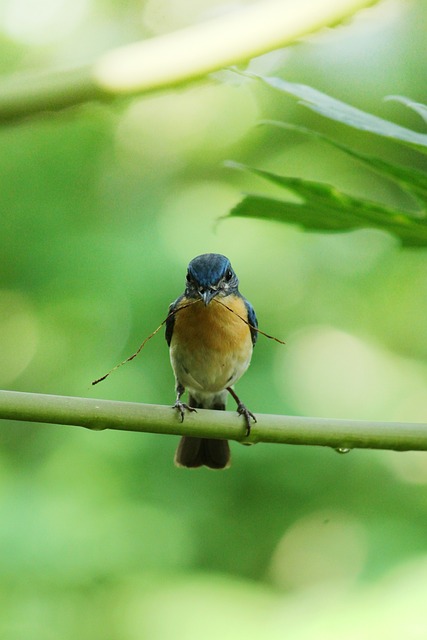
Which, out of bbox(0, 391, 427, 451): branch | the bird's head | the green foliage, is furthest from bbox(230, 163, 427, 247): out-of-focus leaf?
the bird's head

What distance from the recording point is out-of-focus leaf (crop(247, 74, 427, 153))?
1190mm

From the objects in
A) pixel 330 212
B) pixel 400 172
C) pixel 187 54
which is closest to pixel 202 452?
pixel 330 212

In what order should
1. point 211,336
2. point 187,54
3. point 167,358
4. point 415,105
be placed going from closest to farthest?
point 187,54 < point 415,105 < point 211,336 < point 167,358

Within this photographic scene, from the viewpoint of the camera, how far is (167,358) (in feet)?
19.8

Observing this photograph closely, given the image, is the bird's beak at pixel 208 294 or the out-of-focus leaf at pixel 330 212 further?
the bird's beak at pixel 208 294

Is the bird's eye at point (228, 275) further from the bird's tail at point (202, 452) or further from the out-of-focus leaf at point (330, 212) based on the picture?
the out-of-focus leaf at point (330, 212)

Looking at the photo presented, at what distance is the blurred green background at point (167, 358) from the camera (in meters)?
5.59

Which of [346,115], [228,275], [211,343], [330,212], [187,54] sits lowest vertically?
[211,343]

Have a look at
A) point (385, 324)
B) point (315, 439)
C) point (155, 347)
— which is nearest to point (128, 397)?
point (155, 347)

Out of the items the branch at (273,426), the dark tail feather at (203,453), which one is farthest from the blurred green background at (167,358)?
the branch at (273,426)

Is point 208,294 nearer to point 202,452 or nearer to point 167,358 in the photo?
point 202,452

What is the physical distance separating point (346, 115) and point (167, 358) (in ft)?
15.9

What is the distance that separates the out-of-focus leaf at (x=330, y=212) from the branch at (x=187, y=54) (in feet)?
1.25

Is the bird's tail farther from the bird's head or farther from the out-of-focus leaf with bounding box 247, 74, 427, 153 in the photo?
the out-of-focus leaf with bounding box 247, 74, 427, 153
